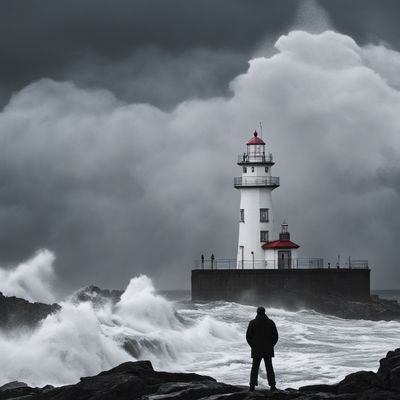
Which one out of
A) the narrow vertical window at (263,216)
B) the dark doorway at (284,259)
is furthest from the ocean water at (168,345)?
the narrow vertical window at (263,216)

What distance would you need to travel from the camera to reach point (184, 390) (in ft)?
39.7

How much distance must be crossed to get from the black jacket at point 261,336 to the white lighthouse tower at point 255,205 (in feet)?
100

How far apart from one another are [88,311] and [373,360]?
5.88 m

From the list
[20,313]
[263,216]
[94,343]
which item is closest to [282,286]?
[263,216]

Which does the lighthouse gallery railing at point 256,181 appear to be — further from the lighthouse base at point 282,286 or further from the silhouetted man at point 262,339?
the silhouetted man at point 262,339

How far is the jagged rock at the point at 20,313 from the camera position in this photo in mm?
21234

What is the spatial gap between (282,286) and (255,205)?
3.51 metres

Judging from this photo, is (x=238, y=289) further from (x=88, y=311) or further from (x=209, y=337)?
(x=88, y=311)

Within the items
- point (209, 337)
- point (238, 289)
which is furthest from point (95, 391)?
point (238, 289)

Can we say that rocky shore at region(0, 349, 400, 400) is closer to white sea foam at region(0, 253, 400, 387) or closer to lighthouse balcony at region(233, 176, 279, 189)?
white sea foam at region(0, 253, 400, 387)

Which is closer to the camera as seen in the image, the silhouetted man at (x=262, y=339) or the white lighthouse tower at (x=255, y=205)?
the silhouetted man at (x=262, y=339)

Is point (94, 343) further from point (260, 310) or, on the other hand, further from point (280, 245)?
point (280, 245)

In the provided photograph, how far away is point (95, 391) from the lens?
1234 centimetres

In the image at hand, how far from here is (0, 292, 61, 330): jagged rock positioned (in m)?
21.2
